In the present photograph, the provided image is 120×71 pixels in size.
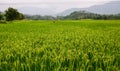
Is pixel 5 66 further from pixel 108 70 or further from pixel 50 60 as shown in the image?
pixel 108 70

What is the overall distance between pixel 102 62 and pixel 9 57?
1.49 m

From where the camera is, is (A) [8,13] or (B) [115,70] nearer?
(B) [115,70]

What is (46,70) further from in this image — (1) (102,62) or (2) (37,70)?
(1) (102,62)

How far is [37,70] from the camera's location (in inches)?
119

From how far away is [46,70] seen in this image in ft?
9.87

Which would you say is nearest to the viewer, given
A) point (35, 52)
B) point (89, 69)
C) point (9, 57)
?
point (89, 69)

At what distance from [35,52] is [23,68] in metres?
1.44

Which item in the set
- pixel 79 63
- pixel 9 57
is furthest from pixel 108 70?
pixel 9 57

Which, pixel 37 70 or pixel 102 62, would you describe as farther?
pixel 102 62

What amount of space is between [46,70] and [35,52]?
1448mm

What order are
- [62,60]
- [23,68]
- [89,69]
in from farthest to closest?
[62,60] → [89,69] → [23,68]

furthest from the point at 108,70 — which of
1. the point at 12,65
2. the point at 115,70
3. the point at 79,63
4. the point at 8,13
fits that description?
the point at 8,13

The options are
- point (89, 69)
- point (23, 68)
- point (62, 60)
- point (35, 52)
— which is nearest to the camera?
point (23, 68)

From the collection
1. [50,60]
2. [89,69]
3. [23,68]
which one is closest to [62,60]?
[50,60]
